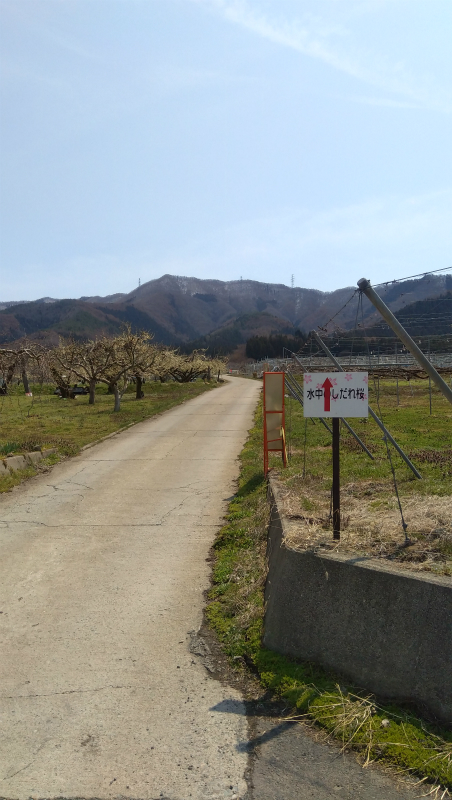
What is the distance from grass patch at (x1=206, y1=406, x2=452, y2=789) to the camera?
10.8ft

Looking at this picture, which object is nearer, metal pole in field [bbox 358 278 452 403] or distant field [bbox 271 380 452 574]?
distant field [bbox 271 380 452 574]

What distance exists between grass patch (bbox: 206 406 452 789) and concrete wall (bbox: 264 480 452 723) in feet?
0.43

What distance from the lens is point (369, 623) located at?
13.1 ft

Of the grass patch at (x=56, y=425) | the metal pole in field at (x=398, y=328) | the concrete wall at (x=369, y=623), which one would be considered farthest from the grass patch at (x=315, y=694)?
the grass patch at (x=56, y=425)

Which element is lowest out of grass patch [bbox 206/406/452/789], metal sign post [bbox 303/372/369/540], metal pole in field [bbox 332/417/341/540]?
grass patch [bbox 206/406/452/789]

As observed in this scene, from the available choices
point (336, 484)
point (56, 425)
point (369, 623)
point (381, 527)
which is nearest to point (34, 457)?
point (56, 425)

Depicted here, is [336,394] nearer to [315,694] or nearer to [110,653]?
[315,694]

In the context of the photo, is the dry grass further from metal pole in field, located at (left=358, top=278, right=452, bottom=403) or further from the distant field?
metal pole in field, located at (left=358, top=278, right=452, bottom=403)

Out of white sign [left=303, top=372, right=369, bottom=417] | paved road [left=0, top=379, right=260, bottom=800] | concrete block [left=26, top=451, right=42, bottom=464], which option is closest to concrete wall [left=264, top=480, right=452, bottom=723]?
paved road [left=0, top=379, right=260, bottom=800]

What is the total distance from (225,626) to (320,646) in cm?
114

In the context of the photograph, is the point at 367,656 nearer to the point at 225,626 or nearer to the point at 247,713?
the point at 247,713

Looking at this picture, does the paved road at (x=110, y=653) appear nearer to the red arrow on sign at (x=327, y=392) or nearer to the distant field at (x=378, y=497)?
the distant field at (x=378, y=497)

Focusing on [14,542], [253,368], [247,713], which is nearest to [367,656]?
[247,713]

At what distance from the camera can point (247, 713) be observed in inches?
152
